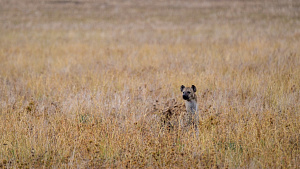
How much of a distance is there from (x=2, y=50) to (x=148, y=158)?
1358 centimetres

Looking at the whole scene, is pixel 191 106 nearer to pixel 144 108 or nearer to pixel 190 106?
pixel 190 106

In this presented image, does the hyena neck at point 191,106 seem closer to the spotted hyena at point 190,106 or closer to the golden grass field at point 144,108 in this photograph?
the spotted hyena at point 190,106

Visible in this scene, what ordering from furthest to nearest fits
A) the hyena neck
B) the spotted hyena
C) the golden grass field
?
the hyena neck
the spotted hyena
the golden grass field

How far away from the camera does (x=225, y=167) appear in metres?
4.13

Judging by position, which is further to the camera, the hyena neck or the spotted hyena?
the hyena neck

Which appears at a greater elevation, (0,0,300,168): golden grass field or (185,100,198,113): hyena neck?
(185,100,198,113): hyena neck

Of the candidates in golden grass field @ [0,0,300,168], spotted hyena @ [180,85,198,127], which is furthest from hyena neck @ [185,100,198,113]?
golden grass field @ [0,0,300,168]

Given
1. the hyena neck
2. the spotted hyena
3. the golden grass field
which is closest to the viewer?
the golden grass field

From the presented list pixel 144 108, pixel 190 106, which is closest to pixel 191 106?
pixel 190 106

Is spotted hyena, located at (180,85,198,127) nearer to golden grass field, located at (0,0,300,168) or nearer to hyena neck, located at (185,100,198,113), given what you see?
hyena neck, located at (185,100,198,113)

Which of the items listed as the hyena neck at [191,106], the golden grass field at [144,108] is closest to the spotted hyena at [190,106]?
the hyena neck at [191,106]

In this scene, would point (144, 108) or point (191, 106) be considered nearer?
point (191, 106)

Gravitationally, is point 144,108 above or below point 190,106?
below

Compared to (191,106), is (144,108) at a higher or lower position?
lower
